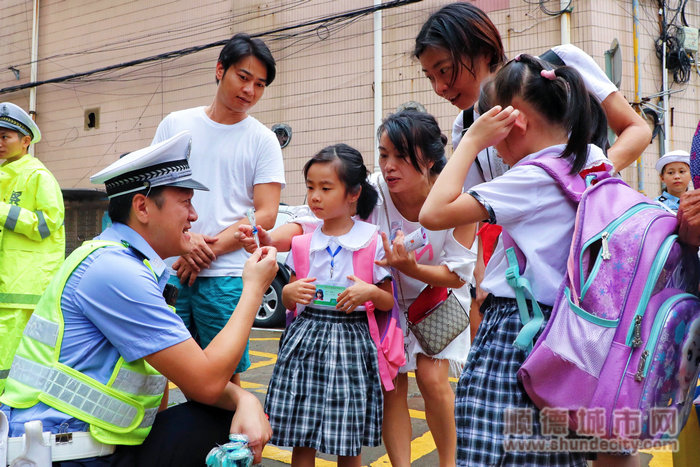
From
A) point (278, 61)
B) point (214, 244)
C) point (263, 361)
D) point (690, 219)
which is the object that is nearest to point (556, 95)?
point (690, 219)

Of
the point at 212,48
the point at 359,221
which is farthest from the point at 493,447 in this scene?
the point at 212,48

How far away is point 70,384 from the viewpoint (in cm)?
152

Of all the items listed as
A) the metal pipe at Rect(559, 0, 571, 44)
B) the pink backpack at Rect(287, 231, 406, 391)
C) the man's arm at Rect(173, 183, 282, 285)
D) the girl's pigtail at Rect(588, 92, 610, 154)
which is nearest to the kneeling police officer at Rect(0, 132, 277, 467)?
the pink backpack at Rect(287, 231, 406, 391)

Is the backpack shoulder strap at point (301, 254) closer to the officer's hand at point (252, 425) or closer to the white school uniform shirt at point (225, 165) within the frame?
the white school uniform shirt at point (225, 165)

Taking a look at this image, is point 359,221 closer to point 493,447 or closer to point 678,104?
point 493,447

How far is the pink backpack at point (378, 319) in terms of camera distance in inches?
87.2

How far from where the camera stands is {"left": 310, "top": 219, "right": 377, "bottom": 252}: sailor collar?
91.7 inches

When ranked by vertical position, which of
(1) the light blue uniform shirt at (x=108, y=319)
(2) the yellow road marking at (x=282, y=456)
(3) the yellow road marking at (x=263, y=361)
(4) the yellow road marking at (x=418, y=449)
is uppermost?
(1) the light blue uniform shirt at (x=108, y=319)

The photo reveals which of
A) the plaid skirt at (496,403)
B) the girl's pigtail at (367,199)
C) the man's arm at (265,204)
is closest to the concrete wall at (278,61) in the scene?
the man's arm at (265,204)

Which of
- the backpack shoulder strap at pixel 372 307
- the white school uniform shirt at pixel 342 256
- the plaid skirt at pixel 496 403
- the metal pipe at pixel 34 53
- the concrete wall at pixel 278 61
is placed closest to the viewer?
the plaid skirt at pixel 496 403

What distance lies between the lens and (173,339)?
1.58 m

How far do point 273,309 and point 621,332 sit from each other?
5867 mm

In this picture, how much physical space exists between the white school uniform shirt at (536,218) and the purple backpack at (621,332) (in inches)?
4.0

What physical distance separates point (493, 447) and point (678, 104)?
26.8ft
